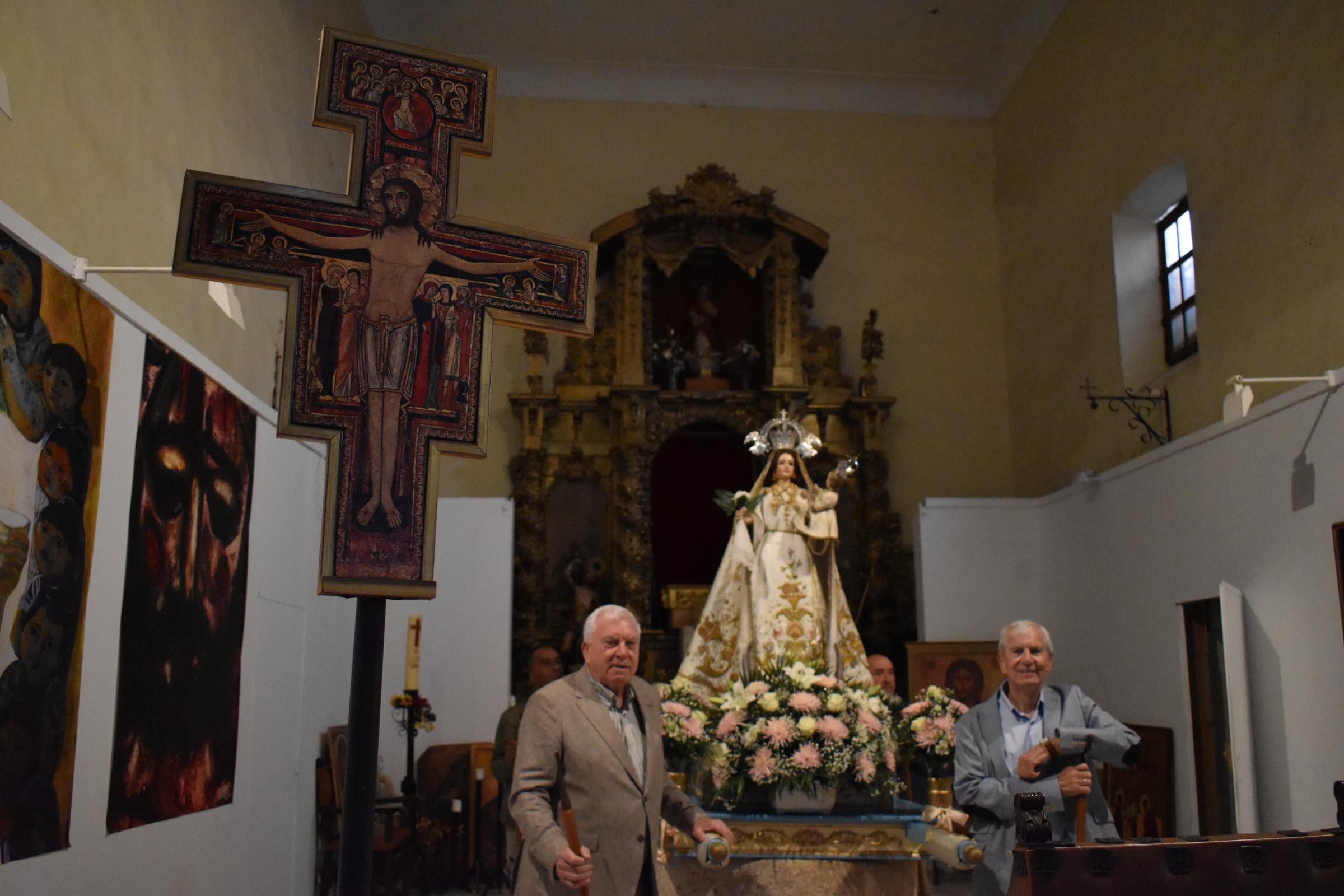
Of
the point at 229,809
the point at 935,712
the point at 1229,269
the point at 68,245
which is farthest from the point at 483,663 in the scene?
the point at 1229,269

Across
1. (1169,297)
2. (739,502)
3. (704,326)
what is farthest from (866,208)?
(739,502)

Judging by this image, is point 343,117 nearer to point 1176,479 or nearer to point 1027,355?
point 1176,479

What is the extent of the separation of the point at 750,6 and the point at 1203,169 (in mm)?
6042

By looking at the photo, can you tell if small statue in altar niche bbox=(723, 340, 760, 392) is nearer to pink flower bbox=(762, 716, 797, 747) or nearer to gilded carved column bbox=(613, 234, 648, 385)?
gilded carved column bbox=(613, 234, 648, 385)

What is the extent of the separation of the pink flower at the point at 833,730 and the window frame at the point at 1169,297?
601 cm

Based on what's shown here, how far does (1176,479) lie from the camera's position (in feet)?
30.6

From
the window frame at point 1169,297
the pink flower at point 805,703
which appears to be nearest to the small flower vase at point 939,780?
the pink flower at point 805,703

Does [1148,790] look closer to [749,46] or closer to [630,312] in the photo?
[630,312]

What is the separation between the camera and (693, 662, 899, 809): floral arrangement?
20.1 ft

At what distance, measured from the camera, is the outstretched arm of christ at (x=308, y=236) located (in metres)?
3.14

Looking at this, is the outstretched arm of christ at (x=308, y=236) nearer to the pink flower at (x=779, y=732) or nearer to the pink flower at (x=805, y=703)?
the pink flower at (x=779, y=732)

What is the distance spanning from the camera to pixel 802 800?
245 inches

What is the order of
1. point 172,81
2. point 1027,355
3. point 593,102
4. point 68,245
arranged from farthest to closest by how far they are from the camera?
point 593,102
point 1027,355
point 172,81
point 68,245

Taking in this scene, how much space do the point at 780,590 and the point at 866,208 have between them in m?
7.66
